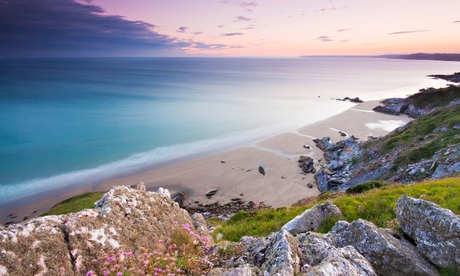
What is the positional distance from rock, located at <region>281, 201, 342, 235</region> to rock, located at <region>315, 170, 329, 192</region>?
891 inches

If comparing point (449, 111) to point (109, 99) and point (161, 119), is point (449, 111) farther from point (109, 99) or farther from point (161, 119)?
point (109, 99)

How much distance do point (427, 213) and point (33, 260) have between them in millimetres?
11305

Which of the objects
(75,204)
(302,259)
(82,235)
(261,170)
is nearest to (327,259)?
(302,259)

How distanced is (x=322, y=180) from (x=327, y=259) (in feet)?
105

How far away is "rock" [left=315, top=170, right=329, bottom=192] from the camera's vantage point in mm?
35281

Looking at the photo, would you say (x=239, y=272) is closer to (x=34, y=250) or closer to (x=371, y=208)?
(x=34, y=250)

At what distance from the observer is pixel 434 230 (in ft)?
27.1

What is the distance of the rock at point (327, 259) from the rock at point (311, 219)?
3856 mm

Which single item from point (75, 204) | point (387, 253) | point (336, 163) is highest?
point (387, 253)

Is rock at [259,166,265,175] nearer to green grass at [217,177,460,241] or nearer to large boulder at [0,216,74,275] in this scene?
green grass at [217,177,460,241]

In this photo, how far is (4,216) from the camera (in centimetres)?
3120

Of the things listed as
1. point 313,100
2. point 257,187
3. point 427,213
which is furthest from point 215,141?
point 313,100

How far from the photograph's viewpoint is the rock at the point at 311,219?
40.3ft

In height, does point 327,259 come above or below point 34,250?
below
